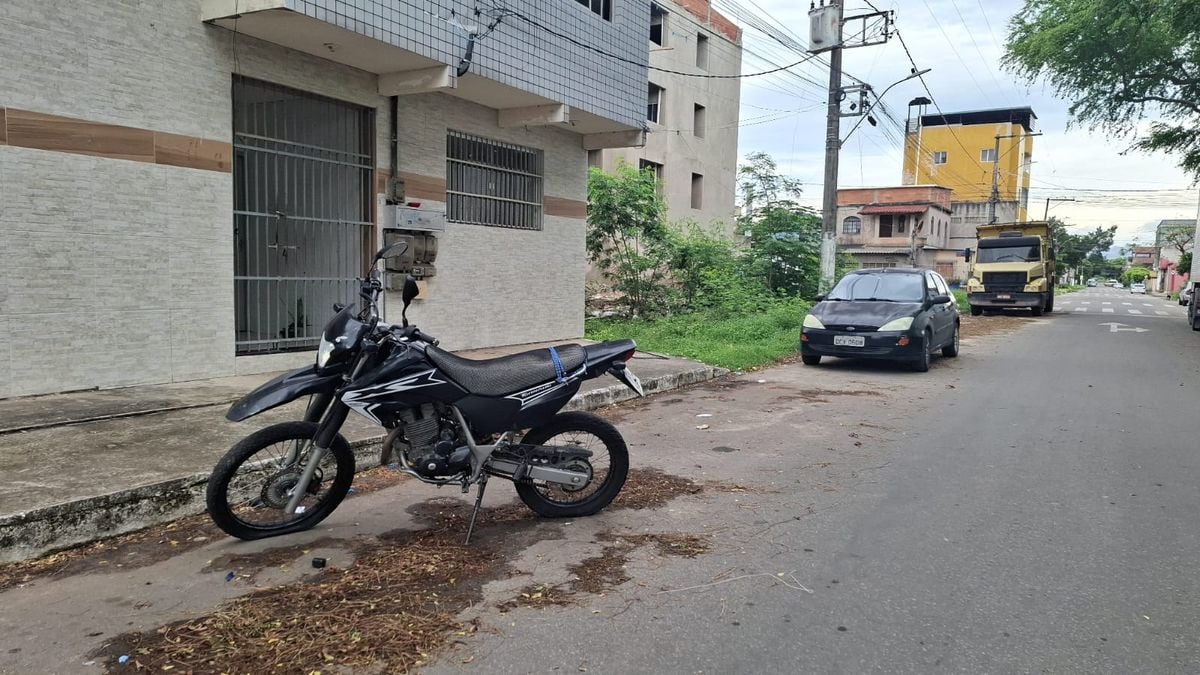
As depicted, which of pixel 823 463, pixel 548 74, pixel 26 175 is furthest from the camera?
pixel 548 74

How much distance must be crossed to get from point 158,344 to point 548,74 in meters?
6.00

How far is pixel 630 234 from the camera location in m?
16.3

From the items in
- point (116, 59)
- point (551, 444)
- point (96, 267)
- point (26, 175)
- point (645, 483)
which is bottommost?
point (645, 483)

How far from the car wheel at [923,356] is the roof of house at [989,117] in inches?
2176

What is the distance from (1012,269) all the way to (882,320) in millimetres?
16559

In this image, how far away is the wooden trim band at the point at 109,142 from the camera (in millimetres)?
6234

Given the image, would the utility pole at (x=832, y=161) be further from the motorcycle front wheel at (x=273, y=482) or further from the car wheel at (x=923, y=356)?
the motorcycle front wheel at (x=273, y=482)

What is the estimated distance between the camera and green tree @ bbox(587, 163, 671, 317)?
15.9 metres

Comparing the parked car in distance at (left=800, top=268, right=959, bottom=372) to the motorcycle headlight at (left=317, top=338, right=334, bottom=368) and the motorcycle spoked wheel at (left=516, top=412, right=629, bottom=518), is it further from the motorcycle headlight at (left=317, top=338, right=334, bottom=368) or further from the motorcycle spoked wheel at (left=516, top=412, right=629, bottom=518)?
the motorcycle headlight at (left=317, top=338, right=334, bottom=368)

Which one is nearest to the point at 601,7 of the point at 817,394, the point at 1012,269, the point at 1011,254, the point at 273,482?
the point at 817,394

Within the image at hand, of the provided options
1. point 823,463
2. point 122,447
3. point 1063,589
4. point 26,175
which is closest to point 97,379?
point 26,175

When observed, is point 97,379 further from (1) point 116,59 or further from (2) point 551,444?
(2) point 551,444

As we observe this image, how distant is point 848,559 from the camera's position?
390cm

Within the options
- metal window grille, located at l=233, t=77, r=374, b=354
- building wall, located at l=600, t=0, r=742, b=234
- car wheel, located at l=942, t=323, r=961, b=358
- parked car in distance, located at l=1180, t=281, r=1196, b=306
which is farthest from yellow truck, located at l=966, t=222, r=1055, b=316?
metal window grille, located at l=233, t=77, r=374, b=354
